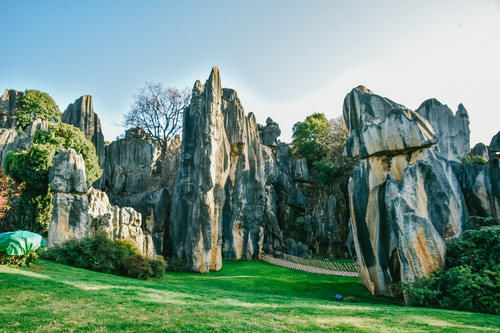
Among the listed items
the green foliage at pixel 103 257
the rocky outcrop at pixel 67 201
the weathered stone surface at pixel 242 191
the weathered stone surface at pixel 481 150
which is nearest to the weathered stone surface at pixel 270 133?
the weathered stone surface at pixel 242 191

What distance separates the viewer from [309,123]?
140ft

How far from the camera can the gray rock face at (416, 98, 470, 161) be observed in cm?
2091

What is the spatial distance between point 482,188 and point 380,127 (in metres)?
5.11

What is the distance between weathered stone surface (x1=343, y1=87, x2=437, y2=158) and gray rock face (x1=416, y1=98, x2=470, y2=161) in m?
6.16

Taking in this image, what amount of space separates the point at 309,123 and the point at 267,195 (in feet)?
43.3

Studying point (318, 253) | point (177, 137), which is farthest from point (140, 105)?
point (318, 253)

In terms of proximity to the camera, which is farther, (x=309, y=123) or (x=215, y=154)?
(x=309, y=123)

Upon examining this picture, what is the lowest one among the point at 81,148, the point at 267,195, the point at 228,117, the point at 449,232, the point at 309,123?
the point at 449,232

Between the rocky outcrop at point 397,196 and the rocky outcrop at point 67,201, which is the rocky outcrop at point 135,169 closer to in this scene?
the rocky outcrop at point 67,201

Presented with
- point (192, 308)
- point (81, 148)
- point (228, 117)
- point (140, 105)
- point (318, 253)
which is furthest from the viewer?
point (140, 105)

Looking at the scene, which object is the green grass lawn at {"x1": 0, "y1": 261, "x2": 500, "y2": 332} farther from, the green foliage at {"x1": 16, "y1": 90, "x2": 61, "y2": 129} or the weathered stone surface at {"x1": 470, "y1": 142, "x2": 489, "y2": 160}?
the green foliage at {"x1": 16, "y1": 90, "x2": 61, "y2": 129}

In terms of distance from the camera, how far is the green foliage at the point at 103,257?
13.6 meters

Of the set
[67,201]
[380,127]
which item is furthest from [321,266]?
[67,201]

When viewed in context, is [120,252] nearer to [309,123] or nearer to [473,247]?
[473,247]
